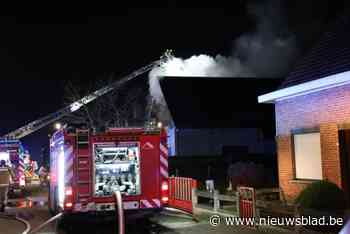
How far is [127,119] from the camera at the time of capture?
39.6 meters

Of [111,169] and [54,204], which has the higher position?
[111,169]

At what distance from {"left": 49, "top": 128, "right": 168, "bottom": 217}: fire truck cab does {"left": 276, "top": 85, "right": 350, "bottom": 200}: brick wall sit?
429cm

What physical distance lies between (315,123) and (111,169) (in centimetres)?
574

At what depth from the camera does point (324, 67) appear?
1483 cm

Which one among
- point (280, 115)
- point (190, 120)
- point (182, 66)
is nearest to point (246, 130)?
point (190, 120)

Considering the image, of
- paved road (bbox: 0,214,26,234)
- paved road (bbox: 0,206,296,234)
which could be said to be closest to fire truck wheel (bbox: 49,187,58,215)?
paved road (bbox: 0,206,296,234)

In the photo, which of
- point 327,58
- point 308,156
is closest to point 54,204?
point 308,156

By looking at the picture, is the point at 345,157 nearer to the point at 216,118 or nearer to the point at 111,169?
the point at 111,169

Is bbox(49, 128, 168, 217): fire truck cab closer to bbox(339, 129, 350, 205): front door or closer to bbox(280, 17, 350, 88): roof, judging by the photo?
bbox(339, 129, 350, 205): front door

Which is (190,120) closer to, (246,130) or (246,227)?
(246,130)

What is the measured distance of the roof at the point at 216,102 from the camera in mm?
36312

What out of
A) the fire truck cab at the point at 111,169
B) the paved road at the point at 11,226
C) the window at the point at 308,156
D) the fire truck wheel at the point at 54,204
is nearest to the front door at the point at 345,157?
the window at the point at 308,156

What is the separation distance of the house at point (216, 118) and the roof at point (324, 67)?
750 inches

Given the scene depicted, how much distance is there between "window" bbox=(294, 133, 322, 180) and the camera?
15.0m
